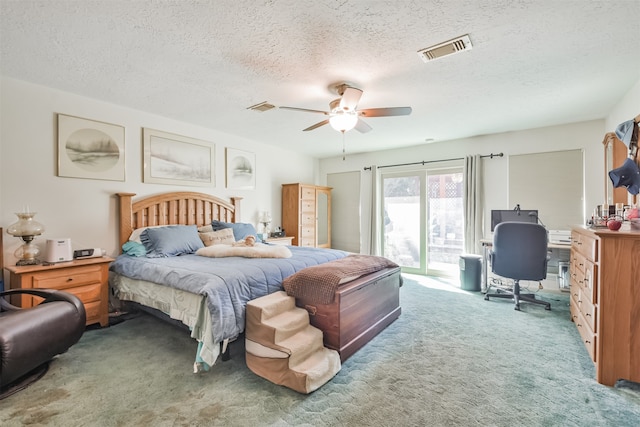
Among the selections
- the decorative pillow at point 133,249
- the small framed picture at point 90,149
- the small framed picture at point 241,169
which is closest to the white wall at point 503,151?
the small framed picture at point 241,169

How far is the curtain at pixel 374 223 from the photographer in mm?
5969

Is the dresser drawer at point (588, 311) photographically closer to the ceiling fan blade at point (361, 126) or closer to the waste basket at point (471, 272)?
the waste basket at point (471, 272)

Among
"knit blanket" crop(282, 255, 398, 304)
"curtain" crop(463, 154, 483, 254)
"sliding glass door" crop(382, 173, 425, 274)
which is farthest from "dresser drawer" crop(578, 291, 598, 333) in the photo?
"sliding glass door" crop(382, 173, 425, 274)

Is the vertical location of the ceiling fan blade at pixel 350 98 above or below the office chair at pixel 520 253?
above

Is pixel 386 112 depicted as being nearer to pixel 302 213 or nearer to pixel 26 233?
pixel 302 213

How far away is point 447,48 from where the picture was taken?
2.26 metres

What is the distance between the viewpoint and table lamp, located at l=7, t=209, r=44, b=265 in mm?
2644

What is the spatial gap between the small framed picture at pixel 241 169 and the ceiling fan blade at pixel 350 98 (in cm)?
273

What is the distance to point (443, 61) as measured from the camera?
8.09 feet

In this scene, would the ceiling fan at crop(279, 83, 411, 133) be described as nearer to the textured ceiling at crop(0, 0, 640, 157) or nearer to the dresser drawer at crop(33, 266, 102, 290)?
the textured ceiling at crop(0, 0, 640, 157)

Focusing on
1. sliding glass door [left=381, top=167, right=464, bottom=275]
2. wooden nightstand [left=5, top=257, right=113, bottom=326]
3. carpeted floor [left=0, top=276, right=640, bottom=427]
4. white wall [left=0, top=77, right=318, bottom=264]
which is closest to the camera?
carpeted floor [left=0, top=276, right=640, bottom=427]

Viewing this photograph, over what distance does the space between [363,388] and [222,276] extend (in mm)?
1316

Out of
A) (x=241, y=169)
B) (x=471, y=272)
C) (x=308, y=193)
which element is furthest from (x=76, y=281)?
(x=471, y=272)

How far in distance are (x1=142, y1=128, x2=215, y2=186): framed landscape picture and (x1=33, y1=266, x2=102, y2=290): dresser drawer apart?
54.1 inches
